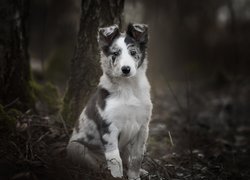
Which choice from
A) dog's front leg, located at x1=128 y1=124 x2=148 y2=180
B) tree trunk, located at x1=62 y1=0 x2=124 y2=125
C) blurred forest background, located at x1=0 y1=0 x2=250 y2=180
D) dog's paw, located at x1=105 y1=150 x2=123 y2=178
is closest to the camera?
dog's paw, located at x1=105 y1=150 x2=123 y2=178

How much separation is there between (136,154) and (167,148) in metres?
2.19

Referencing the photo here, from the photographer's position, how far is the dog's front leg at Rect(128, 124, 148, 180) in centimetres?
676

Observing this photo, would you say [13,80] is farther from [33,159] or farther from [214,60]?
[214,60]

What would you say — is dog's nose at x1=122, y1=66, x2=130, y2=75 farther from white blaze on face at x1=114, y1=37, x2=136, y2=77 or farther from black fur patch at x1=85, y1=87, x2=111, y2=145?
black fur patch at x1=85, y1=87, x2=111, y2=145

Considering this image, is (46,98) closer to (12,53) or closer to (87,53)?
(12,53)

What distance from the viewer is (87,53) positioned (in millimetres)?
7926

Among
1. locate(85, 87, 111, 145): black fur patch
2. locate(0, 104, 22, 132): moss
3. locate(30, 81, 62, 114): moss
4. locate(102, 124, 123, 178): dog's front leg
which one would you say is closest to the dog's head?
locate(85, 87, 111, 145): black fur patch

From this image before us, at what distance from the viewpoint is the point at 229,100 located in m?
14.1

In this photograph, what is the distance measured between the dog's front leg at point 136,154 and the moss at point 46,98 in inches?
105

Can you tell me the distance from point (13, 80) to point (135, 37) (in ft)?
7.98

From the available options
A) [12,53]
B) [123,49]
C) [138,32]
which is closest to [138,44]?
[138,32]

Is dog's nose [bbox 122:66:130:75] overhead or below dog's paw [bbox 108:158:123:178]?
overhead

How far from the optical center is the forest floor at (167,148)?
6371 mm

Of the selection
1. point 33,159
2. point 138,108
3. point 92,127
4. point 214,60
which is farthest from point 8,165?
point 214,60
